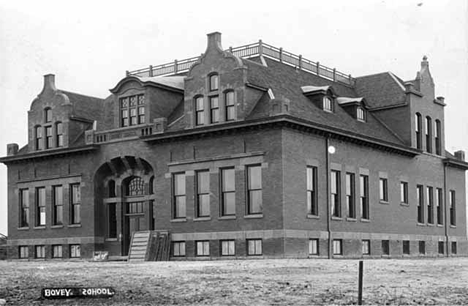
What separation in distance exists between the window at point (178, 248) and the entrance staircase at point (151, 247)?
416 millimetres

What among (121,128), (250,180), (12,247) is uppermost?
(121,128)

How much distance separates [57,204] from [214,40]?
1529 centimetres

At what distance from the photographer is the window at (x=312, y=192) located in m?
41.7

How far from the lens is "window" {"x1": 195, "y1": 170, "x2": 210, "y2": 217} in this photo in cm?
4247

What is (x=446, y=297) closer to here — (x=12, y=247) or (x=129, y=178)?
(x=129, y=178)

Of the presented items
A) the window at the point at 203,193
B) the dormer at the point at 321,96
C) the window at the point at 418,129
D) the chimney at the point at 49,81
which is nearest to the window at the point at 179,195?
the window at the point at 203,193

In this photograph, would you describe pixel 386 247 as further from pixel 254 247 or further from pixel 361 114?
pixel 254 247

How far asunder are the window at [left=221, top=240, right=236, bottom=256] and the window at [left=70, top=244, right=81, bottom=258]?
11.1 m

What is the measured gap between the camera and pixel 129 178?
4716 cm

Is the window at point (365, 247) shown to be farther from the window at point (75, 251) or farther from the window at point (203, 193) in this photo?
the window at point (75, 251)

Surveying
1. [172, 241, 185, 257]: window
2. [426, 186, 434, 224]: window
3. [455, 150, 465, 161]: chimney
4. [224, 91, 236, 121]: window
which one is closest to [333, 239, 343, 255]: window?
[172, 241, 185, 257]: window

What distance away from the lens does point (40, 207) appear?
50906 millimetres

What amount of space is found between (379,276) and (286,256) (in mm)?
17278

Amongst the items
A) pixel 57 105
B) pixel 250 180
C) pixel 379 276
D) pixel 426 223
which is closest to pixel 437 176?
pixel 426 223
